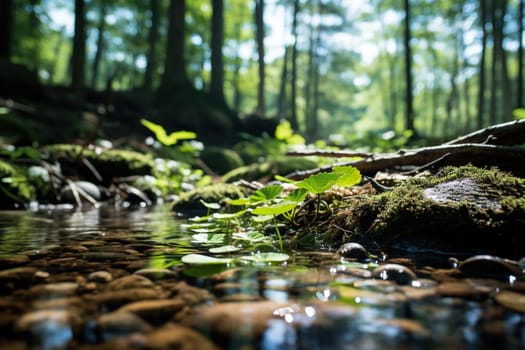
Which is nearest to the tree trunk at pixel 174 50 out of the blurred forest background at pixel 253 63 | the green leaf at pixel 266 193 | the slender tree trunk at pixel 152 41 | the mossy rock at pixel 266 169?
the blurred forest background at pixel 253 63

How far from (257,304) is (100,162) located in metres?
5.87

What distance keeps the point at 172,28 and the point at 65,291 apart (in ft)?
40.5

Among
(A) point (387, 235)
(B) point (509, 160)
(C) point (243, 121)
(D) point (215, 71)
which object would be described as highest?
(D) point (215, 71)

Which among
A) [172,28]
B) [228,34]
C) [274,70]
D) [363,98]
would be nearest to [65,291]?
[172,28]

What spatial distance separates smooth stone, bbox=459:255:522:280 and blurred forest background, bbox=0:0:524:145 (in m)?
4.57

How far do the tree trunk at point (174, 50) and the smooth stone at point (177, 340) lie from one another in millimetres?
11872

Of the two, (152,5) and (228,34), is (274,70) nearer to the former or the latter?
(228,34)

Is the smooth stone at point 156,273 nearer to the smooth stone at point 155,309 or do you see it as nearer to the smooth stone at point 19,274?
the smooth stone at point 155,309

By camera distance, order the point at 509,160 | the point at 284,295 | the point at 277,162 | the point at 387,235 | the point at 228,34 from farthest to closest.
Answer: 1. the point at 228,34
2. the point at 277,162
3. the point at 509,160
4. the point at 387,235
5. the point at 284,295

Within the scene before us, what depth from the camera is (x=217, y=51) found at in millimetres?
13500

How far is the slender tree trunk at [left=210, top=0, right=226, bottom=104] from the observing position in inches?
525

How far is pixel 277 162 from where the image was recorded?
6.19 meters

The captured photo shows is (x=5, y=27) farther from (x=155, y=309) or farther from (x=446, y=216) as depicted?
(x=446, y=216)

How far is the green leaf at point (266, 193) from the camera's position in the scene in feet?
6.47
